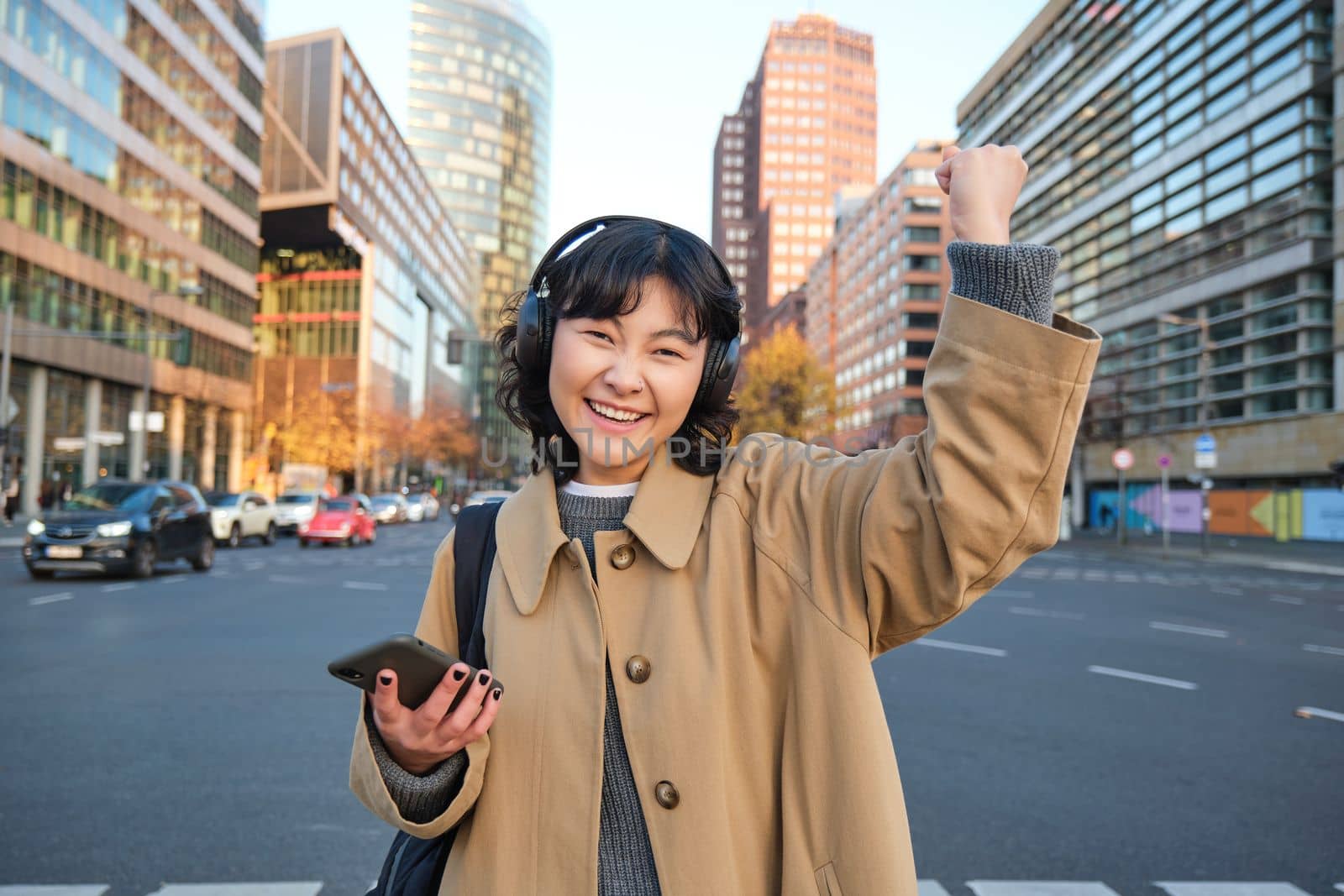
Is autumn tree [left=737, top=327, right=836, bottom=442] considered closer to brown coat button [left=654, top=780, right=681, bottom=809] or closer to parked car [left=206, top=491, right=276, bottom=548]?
parked car [left=206, top=491, right=276, bottom=548]

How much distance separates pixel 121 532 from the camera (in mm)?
13953

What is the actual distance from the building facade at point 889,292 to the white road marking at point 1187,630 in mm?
54088

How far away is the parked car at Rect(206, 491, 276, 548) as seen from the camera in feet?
74.4

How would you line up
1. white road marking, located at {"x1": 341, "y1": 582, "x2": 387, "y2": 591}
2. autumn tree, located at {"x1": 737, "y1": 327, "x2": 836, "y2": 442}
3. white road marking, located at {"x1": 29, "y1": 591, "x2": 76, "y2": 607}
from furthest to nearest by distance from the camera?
autumn tree, located at {"x1": 737, "y1": 327, "x2": 836, "y2": 442} < white road marking, located at {"x1": 341, "y1": 582, "x2": 387, "y2": 591} < white road marking, located at {"x1": 29, "y1": 591, "x2": 76, "y2": 607}

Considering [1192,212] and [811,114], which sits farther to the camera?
[811,114]

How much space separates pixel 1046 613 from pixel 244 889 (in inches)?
431

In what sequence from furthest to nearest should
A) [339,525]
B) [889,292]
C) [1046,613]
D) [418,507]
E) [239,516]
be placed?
1. [889,292]
2. [418,507]
3. [339,525]
4. [239,516]
5. [1046,613]

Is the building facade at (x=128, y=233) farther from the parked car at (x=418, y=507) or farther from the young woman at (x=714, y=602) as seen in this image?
the young woman at (x=714, y=602)

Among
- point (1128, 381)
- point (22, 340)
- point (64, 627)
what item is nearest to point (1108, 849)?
point (64, 627)

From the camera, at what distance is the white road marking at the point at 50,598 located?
35.7 ft

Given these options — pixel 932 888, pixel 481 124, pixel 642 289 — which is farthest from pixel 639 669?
pixel 481 124

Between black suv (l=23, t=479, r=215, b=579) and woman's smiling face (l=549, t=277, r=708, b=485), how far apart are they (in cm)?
1481

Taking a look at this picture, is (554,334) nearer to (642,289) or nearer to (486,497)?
(642,289)

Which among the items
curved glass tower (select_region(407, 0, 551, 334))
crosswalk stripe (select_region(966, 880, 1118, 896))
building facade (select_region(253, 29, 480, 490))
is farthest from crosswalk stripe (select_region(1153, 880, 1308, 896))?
curved glass tower (select_region(407, 0, 551, 334))
